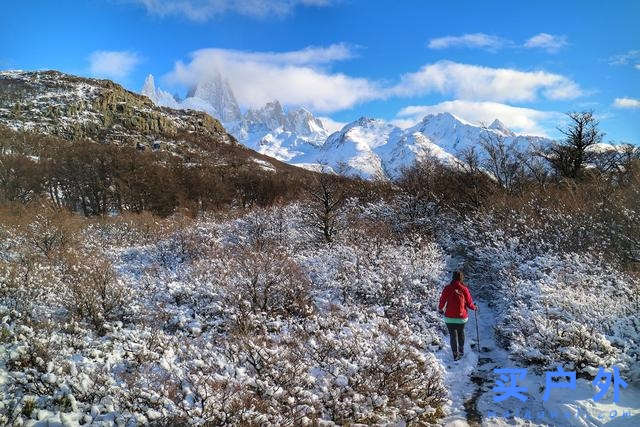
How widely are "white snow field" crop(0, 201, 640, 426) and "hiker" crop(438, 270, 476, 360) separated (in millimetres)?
355

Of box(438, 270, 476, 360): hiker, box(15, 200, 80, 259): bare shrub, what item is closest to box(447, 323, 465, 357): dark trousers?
box(438, 270, 476, 360): hiker

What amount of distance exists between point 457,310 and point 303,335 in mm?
3393

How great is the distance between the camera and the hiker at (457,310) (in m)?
8.45

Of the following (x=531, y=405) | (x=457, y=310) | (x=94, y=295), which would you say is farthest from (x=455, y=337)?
(x=94, y=295)

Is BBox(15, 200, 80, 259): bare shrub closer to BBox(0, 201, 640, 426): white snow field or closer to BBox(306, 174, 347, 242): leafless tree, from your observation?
BBox(0, 201, 640, 426): white snow field

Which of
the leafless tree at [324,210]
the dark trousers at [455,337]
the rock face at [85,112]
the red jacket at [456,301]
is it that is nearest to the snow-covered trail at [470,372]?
the dark trousers at [455,337]

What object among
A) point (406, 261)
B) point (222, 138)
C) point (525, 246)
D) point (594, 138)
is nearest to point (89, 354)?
point (406, 261)

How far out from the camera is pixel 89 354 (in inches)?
282

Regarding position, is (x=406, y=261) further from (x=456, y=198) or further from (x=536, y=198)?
(x=456, y=198)

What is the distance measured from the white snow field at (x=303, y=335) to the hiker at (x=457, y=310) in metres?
Result: 0.36

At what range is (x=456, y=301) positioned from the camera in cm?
852

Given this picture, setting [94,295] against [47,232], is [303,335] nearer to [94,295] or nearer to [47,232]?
[94,295]

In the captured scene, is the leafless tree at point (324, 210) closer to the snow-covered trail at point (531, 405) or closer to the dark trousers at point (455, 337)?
the dark trousers at point (455, 337)

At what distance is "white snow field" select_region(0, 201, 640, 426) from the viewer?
5.74 m
